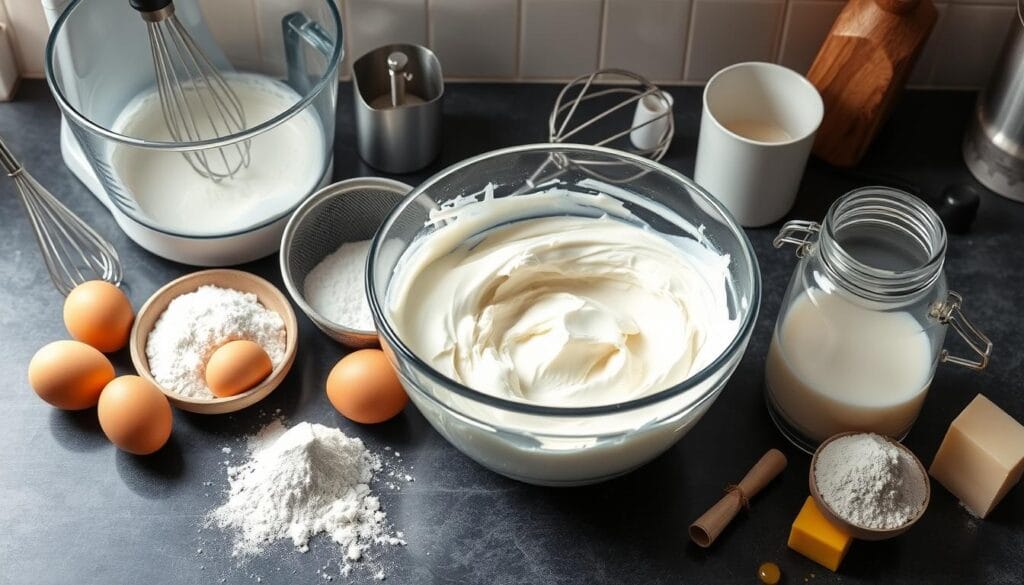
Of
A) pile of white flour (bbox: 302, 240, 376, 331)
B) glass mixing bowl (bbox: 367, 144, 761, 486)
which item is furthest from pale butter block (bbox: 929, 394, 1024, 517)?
pile of white flour (bbox: 302, 240, 376, 331)

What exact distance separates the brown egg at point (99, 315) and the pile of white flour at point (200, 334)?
4 cm

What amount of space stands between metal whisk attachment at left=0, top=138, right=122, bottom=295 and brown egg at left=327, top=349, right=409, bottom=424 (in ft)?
1.14

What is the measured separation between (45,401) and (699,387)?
713 mm

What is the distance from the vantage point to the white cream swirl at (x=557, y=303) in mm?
1129

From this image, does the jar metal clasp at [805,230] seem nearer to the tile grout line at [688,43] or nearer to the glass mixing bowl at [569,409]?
the glass mixing bowl at [569,409]

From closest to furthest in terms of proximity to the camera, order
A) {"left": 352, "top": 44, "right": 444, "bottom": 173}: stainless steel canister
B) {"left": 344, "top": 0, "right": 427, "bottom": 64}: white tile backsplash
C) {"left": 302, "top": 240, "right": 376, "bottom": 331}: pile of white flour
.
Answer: {"left": 302, "top": 240, "right": 376, "bottom": 331}: pile of white flour < {"left": 352, "top": 44, "right": 444, "bottom": 173}: stainless steel canister < {"left": 344, "top": 0, "right": 427, "bottom": 64}: white tile backsplash

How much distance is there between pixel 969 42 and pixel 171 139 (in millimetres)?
1103

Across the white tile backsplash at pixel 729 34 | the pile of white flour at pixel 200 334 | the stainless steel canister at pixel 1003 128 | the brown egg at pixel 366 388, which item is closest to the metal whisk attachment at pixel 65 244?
the pile of white flour at pixel 200 334

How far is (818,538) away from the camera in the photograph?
1.11 m

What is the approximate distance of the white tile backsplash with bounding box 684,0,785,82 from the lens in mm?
1541

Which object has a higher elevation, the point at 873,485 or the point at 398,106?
the point at 398,106

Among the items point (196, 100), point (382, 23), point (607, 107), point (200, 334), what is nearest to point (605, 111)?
point (607, 107)

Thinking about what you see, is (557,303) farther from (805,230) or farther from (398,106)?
(398,106)

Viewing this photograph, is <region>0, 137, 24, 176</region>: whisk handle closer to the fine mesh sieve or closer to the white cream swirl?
the fine mesh sieve
